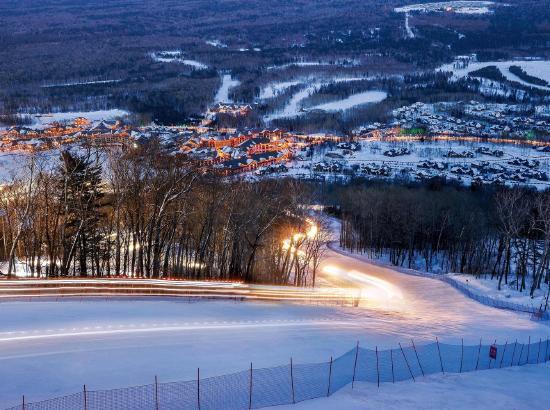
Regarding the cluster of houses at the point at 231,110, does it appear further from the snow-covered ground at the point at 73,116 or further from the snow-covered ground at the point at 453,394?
the snow-covered ground at the point at 453,394

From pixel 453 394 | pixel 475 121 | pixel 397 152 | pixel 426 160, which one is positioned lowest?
pixel 426 160

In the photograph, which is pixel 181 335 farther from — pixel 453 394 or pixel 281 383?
pixel 453 394

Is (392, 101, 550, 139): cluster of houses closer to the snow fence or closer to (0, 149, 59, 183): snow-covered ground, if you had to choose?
(0, 149, 59, 183): snow-covered ground

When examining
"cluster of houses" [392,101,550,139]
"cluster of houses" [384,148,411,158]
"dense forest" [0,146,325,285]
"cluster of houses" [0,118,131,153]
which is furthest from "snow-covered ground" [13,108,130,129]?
"dense forest" [0,146,325,285]

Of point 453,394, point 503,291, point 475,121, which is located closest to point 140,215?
point 453,394

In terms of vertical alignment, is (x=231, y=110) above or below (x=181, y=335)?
above

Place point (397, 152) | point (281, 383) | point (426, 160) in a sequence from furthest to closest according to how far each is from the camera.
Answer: point (397, 152) < point (426, 160) < point (281, 383)
